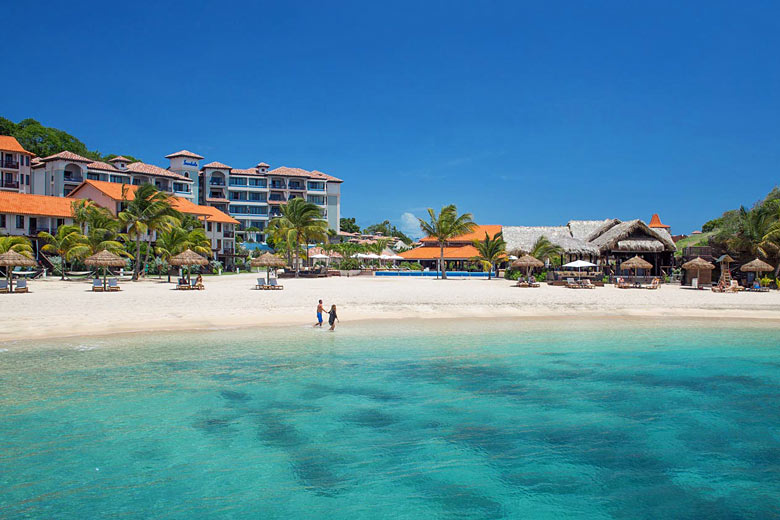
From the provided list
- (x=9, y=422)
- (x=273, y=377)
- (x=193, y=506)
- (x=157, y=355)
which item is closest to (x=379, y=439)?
(x=193, y=506)

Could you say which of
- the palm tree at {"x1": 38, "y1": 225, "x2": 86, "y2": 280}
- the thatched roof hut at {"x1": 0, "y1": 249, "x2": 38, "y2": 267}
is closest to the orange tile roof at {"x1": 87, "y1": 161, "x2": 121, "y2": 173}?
the palm tree at {"x1": 38, "y1": 225, "x2": 86, "y2": 280}

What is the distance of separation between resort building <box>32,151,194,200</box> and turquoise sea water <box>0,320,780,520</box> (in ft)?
183

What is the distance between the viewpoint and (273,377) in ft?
35.6

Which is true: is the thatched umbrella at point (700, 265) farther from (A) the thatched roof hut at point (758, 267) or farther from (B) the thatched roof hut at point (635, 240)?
(B) the thatched roof hut at point (635, 240)

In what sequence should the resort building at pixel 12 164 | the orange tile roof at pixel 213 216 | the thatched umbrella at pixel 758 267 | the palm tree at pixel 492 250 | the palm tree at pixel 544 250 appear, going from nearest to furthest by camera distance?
the thatched umbrella at pixel 758 267
the palm tree at pixel 544 250
the palm tree at pixel 492 250
the resort building at pixel 12 164
the orange tile roof at pixel 213 216

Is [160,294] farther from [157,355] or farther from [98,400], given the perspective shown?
[98,400]

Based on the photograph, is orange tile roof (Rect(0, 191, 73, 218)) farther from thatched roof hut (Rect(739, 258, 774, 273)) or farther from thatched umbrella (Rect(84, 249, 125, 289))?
thatched roof hut (Rect(739, 258, 774, 273))

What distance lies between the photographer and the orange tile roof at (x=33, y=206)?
135 feet

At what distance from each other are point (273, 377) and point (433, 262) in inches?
1840

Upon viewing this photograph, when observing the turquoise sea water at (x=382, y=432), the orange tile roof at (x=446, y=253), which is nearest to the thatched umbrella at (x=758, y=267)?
the turquoise sea water at (x=382, y=432)

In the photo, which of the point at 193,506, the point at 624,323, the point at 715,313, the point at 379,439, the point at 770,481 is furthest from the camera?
the point at 715,313

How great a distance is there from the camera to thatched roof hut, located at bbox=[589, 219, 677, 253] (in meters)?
38.8

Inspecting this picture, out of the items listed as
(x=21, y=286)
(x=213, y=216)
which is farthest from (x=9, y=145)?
(x=21, y=286)

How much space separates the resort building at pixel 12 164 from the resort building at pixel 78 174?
366cm
